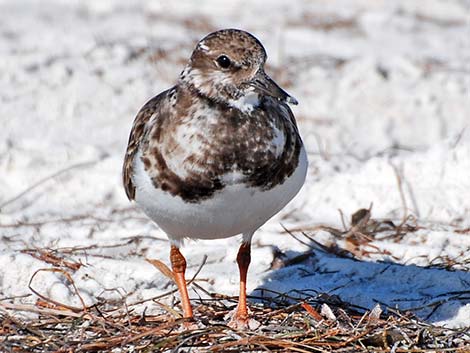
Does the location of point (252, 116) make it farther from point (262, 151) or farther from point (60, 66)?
point (60, 66)

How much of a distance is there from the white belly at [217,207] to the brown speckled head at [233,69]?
1.38 ft

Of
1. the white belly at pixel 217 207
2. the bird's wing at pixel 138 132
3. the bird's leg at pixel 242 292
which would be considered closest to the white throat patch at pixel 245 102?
the white belly at pixel 217 207

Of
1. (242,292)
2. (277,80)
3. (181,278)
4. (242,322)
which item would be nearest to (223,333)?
(242,322)

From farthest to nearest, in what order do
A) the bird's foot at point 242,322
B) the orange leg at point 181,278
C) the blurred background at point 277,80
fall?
1. the blurred background at point 277,80
2. the orange leg at point 181,278
3. the bird's foot at point 242,322

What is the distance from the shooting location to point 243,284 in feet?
16.2

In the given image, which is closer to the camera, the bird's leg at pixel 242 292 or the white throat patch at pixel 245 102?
the white throat patch at pixel 245 102

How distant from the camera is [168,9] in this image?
10.4 m

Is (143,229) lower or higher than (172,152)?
lower

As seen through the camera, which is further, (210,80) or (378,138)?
(378,138)

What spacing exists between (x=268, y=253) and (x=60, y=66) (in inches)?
142

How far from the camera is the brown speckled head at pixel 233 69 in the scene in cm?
433

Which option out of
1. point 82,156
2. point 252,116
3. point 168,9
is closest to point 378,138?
point 82,156

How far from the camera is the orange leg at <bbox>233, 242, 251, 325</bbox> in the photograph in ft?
15.6

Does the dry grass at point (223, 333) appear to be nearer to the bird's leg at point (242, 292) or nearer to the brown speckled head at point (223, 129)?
the bird's leg at point (242, 292)
